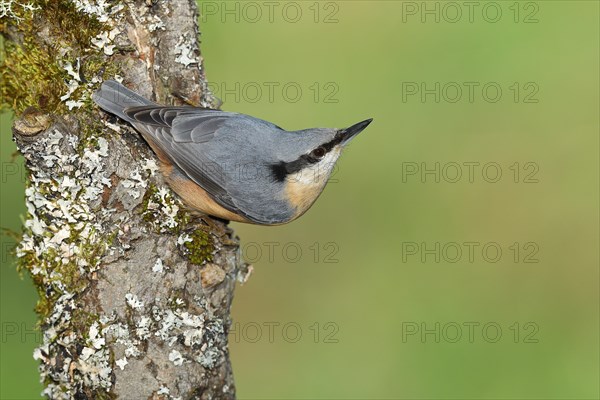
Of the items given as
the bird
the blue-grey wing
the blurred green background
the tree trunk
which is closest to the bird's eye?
the bird

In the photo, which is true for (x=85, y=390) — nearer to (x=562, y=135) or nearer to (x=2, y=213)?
(x=2, y=213)

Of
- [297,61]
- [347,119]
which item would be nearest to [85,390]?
[347,119]

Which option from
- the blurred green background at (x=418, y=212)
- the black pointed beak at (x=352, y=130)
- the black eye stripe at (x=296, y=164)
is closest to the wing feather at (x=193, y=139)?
the black eye stripe at (x=296, y=164)

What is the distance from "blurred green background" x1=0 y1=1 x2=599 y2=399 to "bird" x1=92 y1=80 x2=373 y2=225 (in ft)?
7.52

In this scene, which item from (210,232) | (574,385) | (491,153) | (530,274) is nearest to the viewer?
(210,232)

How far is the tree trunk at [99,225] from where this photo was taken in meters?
3.58

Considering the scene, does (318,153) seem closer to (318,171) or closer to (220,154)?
(318,171)

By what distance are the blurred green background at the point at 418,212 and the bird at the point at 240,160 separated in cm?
229

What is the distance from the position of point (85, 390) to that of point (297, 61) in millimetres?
4744

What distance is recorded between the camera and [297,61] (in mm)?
7672

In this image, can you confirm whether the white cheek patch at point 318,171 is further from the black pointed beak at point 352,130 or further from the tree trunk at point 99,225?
the tree trunk at point 99,225

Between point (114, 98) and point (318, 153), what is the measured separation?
117 centimetres

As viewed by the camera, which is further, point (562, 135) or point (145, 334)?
point (562, 135)

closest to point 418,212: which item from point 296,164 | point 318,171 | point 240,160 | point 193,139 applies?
point 318,171
